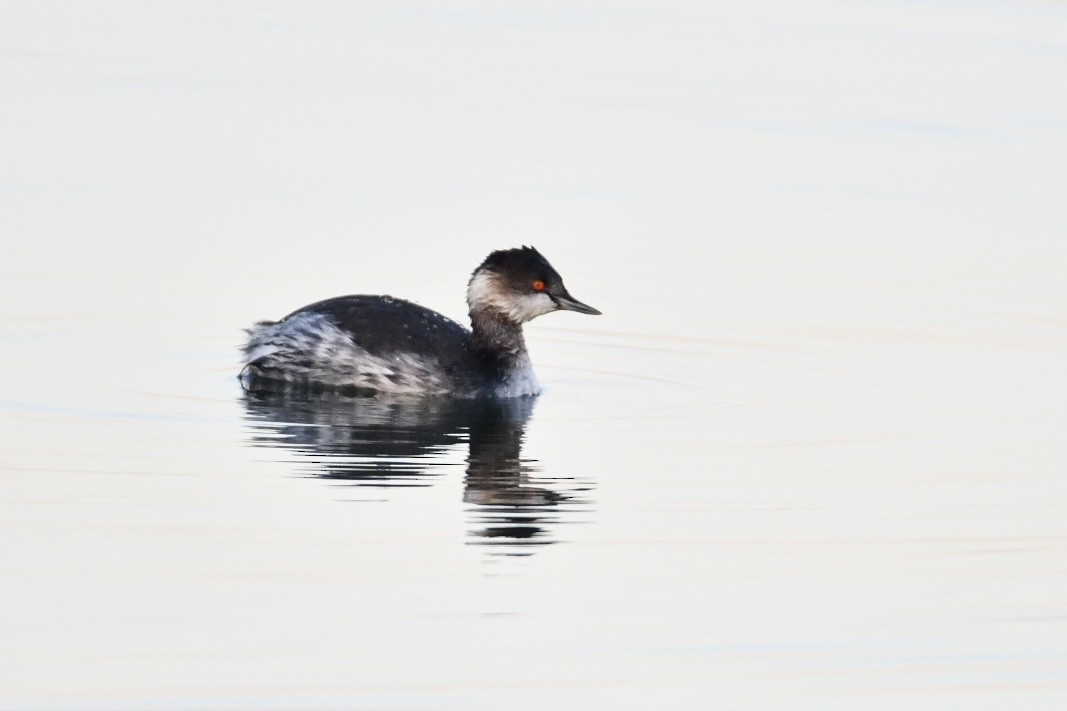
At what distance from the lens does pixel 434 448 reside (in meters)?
11.1

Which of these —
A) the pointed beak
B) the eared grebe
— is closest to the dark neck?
the eared grebe

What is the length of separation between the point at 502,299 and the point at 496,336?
23cm

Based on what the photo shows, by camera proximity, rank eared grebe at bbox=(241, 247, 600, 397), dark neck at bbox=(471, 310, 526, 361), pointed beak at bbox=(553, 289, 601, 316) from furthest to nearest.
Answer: pointed beak at bbox=(553, 289, 601, 316) → dark neck at bbox=(471, 310, 526, 361) → eared grebe at bbox=(241, 247, 600, 397)

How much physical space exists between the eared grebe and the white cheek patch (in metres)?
0.16

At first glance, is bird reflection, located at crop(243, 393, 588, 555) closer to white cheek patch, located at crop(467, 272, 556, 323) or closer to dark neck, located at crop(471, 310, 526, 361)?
dark neck, located at crop(471, 310, 526, 361)

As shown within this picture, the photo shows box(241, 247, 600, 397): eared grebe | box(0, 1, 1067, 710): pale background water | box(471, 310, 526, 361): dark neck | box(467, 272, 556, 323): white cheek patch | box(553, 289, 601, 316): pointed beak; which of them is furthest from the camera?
box(553, 289, 601, 316): pointed beak

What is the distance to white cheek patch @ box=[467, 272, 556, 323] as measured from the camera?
13109 mm

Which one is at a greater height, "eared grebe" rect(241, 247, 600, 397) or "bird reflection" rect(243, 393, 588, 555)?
"eared grebe" rect(241, 247, 600, 397)

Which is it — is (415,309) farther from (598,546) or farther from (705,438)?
(598,546)

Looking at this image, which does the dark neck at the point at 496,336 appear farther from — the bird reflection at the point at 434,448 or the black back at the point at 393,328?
the bird reflection at the point at 434,448

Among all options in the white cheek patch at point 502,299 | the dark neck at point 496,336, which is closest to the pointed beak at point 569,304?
the white cheek patch at point 502,299

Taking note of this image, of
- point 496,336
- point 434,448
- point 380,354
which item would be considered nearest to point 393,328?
point 380,354

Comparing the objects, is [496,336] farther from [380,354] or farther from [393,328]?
[380,354]

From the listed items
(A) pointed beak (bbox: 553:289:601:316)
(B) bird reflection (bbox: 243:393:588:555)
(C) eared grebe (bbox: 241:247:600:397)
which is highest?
(A) pointed beak (bbox: 553:289:601:316)
